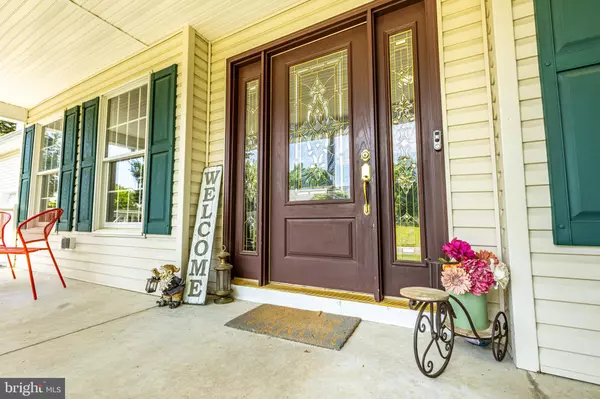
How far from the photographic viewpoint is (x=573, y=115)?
127cm

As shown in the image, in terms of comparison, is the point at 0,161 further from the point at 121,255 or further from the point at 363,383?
the point at 363,383

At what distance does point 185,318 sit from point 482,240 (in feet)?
6.80

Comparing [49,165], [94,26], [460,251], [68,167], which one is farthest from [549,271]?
[49,165]

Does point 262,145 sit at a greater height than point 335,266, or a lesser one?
greater

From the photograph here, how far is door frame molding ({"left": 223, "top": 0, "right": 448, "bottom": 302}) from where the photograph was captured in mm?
1894

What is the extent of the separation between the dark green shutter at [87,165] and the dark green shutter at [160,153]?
1142 mm

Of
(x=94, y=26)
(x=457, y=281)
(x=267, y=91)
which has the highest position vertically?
(x=94, y=26)

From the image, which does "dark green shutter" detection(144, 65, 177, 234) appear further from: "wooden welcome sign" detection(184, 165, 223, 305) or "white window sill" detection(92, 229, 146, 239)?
"wooden welcome sign" detection(184, 165, 223, 305)

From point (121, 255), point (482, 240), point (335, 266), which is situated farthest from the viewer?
point (121, 255)

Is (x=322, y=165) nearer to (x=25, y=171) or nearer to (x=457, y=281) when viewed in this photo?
(x=457, y=281)

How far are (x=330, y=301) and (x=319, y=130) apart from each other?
138 cm

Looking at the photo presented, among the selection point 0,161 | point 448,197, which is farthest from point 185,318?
point 0,161

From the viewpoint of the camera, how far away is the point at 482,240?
1658 mm

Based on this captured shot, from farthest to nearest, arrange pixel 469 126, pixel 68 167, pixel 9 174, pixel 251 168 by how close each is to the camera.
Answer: pixel 9 174
pixel 68 167
pixel 251 168
pixel 469 126
